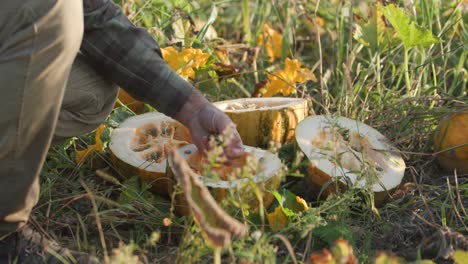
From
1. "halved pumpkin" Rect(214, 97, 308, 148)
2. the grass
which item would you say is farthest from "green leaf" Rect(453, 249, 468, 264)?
"halved pumpkin" Rect(214, 97, 308, 148)

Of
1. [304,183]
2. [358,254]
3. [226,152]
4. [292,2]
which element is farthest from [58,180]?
[292,2]

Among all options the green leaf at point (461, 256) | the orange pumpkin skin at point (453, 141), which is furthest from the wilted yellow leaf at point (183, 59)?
the green leaf at point (461, 256)

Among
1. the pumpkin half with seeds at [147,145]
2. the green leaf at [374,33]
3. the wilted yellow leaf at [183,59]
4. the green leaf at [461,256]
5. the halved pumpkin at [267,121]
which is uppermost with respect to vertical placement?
the green leaf at [461,256]

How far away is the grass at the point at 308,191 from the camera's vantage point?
196 centimetres

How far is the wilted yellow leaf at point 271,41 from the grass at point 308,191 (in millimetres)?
45

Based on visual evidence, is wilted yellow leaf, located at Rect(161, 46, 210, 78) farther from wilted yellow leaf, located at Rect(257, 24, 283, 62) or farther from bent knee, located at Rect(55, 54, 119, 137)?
wilted yellow leaf, located at Rect(257, 24, 283, 62)

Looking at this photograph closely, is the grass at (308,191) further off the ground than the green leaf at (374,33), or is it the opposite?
the green leaf at (374,33)

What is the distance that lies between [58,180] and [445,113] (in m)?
1.31

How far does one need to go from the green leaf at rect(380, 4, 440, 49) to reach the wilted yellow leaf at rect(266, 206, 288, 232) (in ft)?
2.89


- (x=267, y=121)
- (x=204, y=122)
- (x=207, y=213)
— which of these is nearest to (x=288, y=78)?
(x=267, y=121)

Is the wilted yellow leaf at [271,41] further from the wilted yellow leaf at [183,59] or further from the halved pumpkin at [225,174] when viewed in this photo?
the halved pumpkin at [225,174]

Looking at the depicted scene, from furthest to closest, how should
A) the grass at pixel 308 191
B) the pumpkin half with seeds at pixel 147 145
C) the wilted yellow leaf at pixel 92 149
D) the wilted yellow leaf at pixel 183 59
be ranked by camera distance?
the wilted yellow leaf at pixel 183 59, the wilted yellow leaf at pixel 92 149, the pumpkin half with seeds at pixel 147 145, the grass at pixel 308 191

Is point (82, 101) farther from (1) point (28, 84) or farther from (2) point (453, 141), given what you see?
(2) point (453, 141)

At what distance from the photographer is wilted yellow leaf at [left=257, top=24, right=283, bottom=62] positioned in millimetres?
3318
